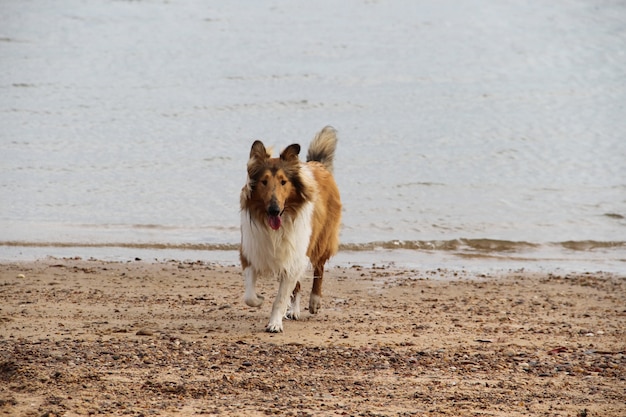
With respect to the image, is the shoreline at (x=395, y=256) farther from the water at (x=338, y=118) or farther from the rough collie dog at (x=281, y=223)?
the rough collie dog at (x=281, y=223)

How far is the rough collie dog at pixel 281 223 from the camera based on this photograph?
7402 millimetres

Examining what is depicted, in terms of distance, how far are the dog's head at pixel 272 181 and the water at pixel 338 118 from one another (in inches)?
185

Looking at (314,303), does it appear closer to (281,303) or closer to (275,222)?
(281,303)

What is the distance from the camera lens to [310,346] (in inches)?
271

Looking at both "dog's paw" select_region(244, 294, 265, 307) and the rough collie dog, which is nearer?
the rough collie dog

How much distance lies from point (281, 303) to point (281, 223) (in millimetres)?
649

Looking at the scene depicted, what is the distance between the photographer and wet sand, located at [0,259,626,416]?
211 inches

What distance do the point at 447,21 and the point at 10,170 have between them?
58.5 ft

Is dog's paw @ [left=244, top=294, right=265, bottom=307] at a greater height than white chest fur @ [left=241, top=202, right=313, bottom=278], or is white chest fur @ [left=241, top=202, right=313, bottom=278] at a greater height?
white chest fur @ [left=241, top=202, right=313, bottom=278]

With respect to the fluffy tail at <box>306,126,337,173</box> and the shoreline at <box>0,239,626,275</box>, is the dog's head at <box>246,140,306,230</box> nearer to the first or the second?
the fluffy tail at <box>306,126,337,173</box>

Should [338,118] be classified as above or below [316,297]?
above

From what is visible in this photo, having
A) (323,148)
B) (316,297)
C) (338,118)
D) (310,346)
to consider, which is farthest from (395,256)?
(338,118)

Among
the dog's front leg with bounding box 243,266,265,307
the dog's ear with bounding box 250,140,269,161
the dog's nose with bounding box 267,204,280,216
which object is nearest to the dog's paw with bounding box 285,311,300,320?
the dog's front leg with bounding box 243,266,265,307

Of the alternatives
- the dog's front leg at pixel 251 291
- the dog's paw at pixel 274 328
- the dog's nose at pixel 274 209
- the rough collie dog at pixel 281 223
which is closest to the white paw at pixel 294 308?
the rough collie dog at pixel 281 223
